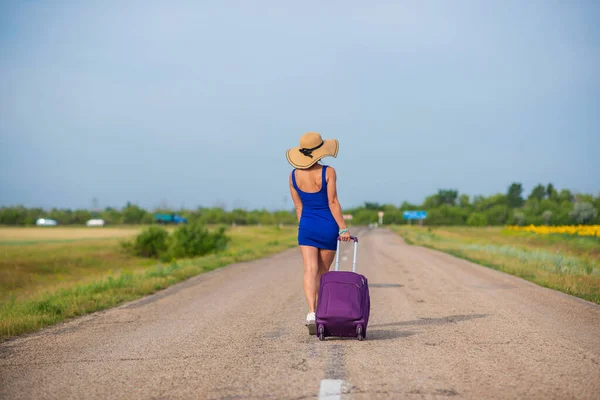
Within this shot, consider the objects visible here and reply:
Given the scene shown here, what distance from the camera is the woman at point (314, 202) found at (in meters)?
7.23

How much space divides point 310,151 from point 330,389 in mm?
3166

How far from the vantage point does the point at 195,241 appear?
45.1m

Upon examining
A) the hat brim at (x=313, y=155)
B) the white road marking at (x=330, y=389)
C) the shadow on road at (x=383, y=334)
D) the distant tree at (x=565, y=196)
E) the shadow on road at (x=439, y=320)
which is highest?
the distant tree at (x=565, y=196)

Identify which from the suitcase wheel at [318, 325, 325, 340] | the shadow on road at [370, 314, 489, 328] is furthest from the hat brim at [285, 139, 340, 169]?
the shadow on road at [370, 314, 489, 328]

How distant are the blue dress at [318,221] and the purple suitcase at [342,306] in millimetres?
401

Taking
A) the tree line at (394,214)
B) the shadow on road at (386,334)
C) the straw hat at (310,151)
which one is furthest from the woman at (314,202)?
the tree line at (394,214)

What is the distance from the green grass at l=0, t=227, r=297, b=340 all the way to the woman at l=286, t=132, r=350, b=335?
4203 millimetres

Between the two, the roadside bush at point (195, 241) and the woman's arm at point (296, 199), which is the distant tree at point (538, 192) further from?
the woman's arm at point (296, 199)

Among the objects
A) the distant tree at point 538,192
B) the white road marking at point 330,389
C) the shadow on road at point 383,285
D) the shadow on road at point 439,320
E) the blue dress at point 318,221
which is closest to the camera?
the white road marking at point 330,389

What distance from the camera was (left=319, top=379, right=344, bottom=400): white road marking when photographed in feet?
15.2

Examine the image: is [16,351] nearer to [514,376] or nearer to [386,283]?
[514,376]

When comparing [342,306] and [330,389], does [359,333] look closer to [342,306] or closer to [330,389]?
[342,306]

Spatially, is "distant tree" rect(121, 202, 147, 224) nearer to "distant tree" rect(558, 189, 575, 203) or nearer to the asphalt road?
"distant tree" rect(558, 189, 575, 203)

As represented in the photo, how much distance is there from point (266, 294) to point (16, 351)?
603 centimetres
